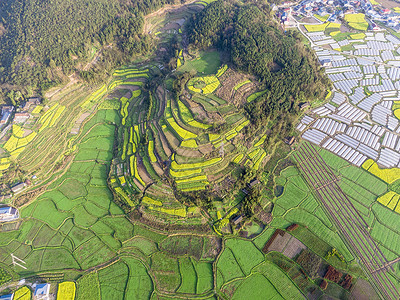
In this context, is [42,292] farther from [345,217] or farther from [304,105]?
[304,105]

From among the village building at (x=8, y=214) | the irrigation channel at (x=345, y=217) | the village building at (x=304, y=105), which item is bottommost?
the irrigation channel at (x=345, y=217)

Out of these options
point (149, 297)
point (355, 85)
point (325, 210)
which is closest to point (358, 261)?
point (325, 210)

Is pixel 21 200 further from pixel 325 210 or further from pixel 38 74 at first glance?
pixel 325 210

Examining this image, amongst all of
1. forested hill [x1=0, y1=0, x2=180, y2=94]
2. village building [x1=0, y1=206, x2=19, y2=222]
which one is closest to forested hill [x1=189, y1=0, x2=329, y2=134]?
forested hill [x1=0, y1=0, x2=180, y2=94]

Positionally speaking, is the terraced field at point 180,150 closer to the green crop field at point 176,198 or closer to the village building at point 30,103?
the green crop field at point 176,198

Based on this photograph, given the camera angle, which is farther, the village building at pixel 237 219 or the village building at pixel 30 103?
the village building at pixel 30 103

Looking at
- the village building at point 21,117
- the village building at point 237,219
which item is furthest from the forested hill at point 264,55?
the village building at point 21,117
